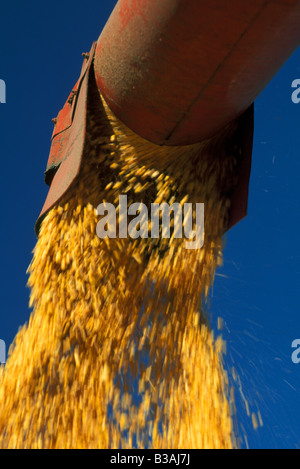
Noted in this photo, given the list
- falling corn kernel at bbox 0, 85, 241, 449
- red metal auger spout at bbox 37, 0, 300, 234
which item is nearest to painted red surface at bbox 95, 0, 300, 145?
red metal auger spout at bbox 37, 0, 300, 234

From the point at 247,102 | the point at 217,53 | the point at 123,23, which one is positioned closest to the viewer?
the point at 217,53

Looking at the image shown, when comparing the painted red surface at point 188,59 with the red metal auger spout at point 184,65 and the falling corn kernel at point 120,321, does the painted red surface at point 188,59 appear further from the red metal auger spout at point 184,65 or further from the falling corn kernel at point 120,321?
the falling corn kernel at point 120,321

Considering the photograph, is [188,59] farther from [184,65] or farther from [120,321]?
[120,321]

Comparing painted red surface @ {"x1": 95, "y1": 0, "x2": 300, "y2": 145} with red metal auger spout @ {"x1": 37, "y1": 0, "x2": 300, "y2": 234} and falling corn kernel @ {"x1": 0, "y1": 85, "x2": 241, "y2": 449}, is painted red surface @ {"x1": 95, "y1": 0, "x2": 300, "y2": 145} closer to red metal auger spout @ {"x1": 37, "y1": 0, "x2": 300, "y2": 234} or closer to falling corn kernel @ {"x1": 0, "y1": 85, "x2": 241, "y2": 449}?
red metal auger spout @ {"x1": 37, "y1": 0, "x2": 300, "y2": 234}

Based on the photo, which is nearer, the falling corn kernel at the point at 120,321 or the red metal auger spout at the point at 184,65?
the red metal auger spout at the point at 184,65

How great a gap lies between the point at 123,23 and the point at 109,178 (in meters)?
0.81

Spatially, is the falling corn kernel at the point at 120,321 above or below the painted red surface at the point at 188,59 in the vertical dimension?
below

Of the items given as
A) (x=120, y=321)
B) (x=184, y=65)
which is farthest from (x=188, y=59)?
(x=120, y=321)

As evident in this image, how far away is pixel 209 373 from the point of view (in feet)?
8.95

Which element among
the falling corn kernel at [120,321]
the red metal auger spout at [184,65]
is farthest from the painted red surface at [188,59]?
the falling corn kernel at [120,321]

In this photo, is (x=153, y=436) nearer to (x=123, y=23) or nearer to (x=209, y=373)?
(x=209, y=373)

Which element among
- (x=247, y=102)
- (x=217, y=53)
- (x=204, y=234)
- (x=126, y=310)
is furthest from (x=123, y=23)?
(x=126, y=310)

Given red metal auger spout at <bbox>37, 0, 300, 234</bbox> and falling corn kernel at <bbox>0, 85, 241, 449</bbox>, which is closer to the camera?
red metal auger spout at <bbox>37, 0, 300, 234</bbox>

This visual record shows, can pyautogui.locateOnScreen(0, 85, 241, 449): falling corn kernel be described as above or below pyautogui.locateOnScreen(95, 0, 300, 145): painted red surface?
below
